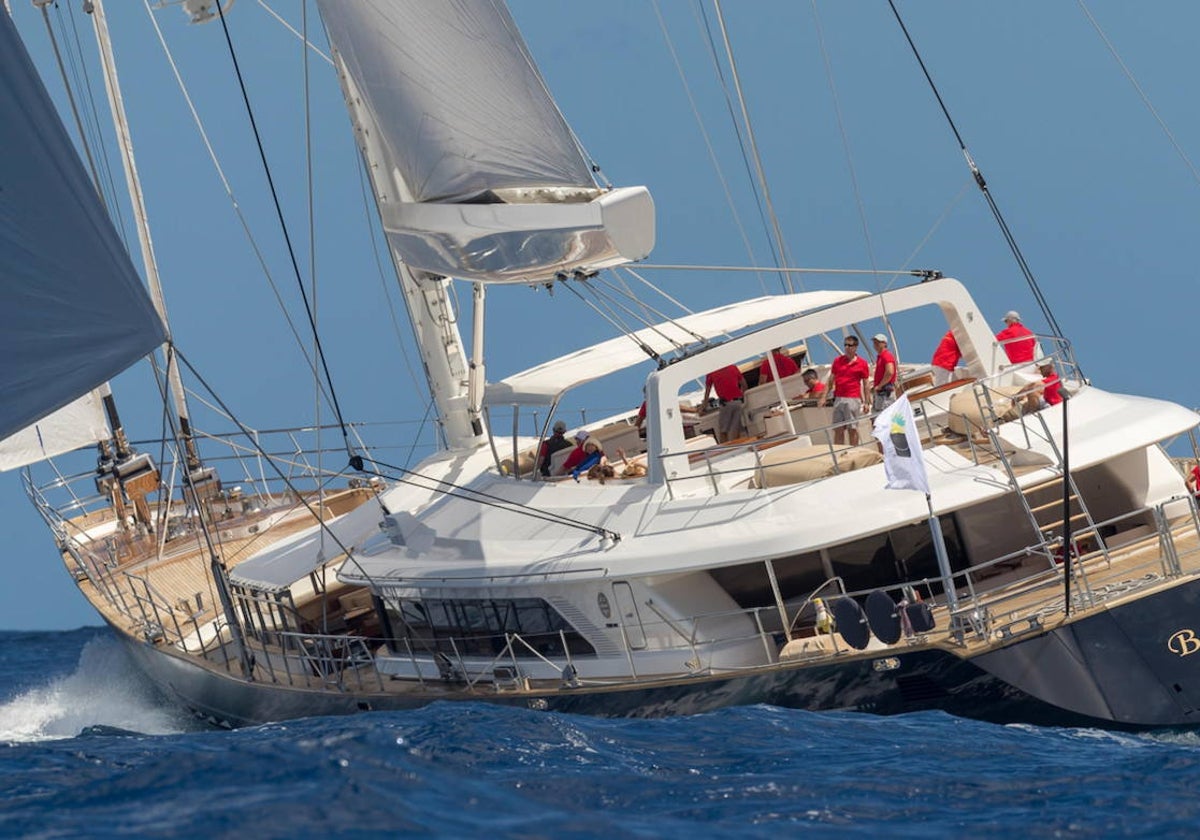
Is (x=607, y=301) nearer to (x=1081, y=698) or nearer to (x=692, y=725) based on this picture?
(x=692, y=725)

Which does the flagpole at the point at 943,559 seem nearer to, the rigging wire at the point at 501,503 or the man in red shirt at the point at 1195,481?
the man in red shirt at the point at 1195,481

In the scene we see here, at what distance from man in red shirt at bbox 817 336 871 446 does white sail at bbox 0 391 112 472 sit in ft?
31.2

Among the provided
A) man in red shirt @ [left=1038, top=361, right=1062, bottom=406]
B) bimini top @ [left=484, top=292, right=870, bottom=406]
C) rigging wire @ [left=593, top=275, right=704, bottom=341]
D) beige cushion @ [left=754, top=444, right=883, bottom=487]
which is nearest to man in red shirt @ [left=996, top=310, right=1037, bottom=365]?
man in red shirt @ [left=1038, top=361, right=1062, bottom=406]

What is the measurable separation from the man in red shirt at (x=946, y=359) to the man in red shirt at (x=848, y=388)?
99 cm

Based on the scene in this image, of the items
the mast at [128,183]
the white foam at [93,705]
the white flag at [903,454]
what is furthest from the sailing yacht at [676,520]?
the mast at [128,183]

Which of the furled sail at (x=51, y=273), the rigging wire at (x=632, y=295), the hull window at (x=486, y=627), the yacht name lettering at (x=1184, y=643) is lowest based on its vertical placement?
the yacht name lettering at (x=1184, y=643)

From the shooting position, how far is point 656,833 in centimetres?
930

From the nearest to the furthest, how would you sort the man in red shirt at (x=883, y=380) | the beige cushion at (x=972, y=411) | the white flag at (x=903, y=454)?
the white flag at (x=903, y=454)
the beige cushion at (x=972, y=411)
the man in red shirt at (x=883, y=380)

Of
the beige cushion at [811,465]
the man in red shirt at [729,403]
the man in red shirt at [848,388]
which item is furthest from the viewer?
the man in red shirt at [729,403]

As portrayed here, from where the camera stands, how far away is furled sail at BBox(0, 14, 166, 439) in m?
11.8

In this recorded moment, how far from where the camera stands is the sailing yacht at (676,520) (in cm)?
1195

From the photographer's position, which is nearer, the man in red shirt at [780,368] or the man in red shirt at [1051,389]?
the man in red shirt at [1051,389]

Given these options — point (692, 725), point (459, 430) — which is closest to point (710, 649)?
point (692, 725)

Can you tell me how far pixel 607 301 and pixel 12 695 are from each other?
9725 millimetres
